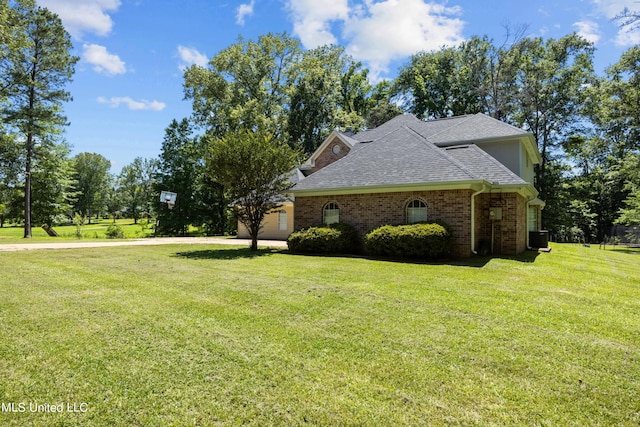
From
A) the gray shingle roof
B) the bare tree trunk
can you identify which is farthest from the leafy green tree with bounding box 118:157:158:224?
the gray shingle roof

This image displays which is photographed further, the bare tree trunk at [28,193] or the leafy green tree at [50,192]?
the leafy green tree at [50,192]

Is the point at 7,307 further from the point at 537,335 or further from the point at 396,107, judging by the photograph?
the point at 396,107

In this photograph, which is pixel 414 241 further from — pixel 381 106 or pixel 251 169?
pixel 381 106

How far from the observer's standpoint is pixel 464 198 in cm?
1162

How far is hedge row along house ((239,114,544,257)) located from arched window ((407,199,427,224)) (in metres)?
0.04

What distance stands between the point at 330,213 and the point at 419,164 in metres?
4.07

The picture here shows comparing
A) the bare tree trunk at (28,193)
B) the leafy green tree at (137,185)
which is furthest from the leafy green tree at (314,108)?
the leafy green tree at (137,185)

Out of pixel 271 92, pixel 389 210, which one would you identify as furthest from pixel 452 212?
pixel 271 92

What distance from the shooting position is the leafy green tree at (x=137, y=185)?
55.5 metres

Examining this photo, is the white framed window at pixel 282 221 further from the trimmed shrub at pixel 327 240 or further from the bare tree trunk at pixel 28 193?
the bare tree trunk at pixel 28 193

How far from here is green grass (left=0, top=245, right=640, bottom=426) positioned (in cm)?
278

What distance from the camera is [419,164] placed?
1315 centimetres

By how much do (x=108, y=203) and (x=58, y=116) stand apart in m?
49.5

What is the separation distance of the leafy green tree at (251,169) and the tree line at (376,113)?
11.9 meters
